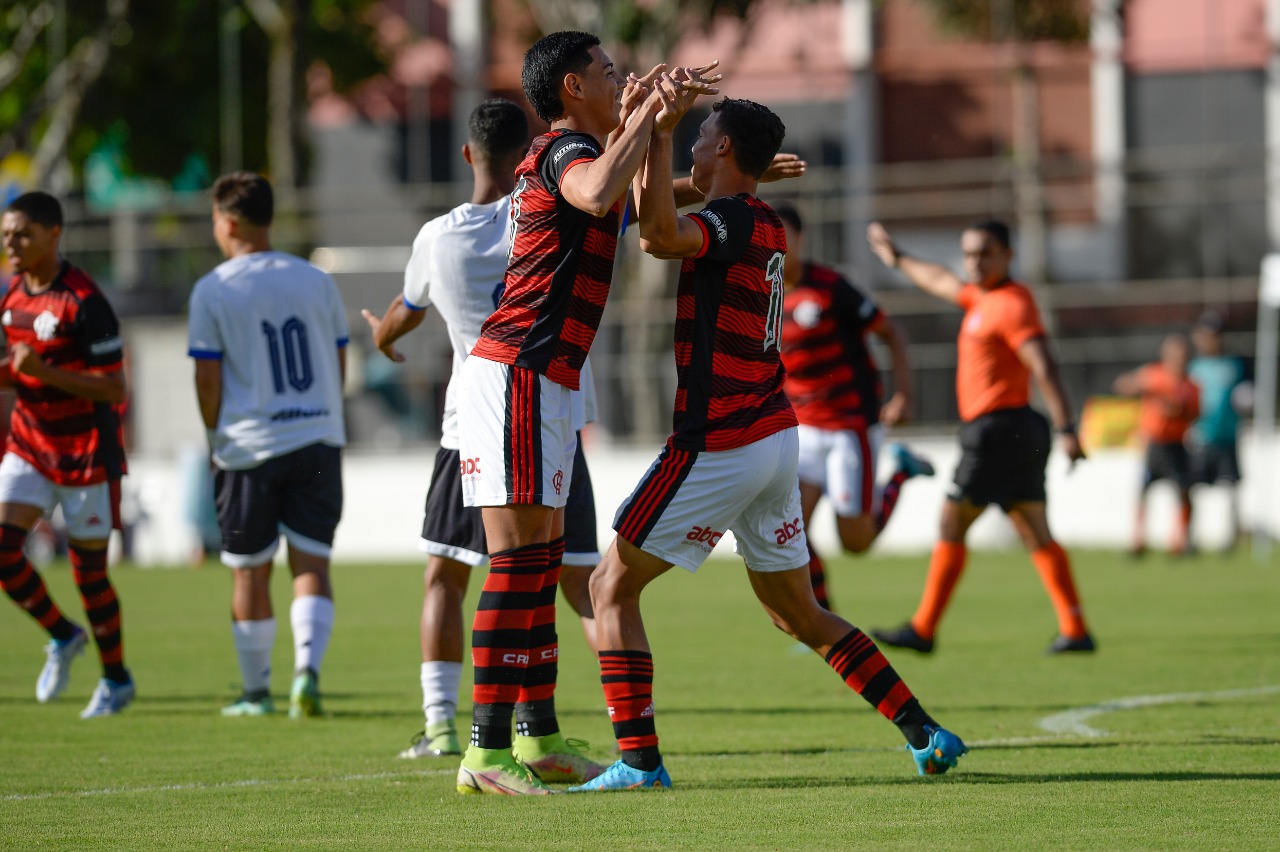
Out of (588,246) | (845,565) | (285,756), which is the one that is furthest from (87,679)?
(845,565)

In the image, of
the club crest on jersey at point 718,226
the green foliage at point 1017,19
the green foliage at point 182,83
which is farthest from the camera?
the green foliage at point 182,83

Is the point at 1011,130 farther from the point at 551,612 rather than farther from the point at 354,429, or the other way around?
the point at 551,612

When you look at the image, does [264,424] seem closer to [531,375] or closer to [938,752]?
[531,375]

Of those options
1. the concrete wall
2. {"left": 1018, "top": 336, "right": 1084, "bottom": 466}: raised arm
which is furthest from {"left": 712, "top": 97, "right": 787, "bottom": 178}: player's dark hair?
the concrete wall

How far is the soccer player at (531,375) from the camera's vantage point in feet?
17.9

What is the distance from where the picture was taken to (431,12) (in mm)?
33750

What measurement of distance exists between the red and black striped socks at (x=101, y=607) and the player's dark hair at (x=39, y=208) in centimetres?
153

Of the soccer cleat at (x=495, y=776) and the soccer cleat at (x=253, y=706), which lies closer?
the soccer cleat at (x=495, y=776)

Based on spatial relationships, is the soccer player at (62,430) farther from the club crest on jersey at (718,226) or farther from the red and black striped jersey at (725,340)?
the club crest on jersey at (718,226)

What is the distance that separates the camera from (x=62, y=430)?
8.12 metres

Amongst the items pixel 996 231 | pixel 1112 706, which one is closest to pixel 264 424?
pixel 1112 706

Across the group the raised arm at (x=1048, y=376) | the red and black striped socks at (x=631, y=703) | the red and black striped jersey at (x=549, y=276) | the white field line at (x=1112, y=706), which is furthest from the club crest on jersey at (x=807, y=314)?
the red and black striped socks at (x=631, y=703)

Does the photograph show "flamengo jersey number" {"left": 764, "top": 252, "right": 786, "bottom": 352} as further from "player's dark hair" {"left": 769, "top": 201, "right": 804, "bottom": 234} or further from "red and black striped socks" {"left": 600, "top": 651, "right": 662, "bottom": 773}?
"player's dark hair" {"left": 769, "top": 201, "right": 804, "bottom": 234}

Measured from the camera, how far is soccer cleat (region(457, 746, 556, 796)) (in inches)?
220
